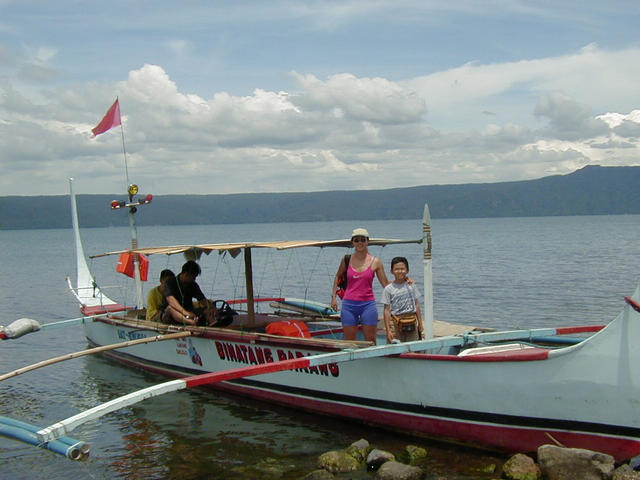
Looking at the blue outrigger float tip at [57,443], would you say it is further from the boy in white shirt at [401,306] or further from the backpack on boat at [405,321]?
the backpack on boat at [405,321]

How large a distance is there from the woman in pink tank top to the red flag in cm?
836

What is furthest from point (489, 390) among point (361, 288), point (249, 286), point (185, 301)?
point (185, 301)

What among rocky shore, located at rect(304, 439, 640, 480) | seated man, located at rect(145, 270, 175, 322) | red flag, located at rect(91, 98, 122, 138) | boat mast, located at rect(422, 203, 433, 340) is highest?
red flag, located at rect(91, 98, 122, 138)

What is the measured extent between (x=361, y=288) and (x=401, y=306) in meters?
0.67

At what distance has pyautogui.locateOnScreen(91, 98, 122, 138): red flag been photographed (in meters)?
15.4

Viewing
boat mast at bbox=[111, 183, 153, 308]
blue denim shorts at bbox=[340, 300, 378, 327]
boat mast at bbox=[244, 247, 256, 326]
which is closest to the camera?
blue denim shorts at bbox=[340, 300, 378, 327]

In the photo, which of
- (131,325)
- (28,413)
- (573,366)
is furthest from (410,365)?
(28,413)

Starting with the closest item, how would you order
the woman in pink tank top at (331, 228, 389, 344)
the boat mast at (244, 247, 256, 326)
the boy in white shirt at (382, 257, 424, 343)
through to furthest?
the boy in white shirt at (382, 257, 424, 343)
the woman in pink tank top at (331, 228, 389, 344)
the boat mast at (244, 247, 256, 326)

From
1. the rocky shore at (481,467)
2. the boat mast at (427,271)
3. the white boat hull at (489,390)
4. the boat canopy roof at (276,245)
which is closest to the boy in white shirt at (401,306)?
the boat mast at (427,271)

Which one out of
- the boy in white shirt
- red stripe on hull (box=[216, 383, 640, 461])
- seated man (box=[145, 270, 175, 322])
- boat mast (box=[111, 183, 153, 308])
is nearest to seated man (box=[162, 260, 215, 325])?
seated man (box=[145, 270, 175, 322])

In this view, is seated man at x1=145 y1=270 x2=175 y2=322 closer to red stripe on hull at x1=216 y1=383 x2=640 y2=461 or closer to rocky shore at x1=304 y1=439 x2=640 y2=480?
red stripe on hull at x1=216 y1=383 x2=640 y2=461

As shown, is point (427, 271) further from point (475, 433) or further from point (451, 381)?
point (475, 433)

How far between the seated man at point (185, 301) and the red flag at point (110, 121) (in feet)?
17.1

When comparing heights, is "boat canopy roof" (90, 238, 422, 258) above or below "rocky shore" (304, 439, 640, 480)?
above
